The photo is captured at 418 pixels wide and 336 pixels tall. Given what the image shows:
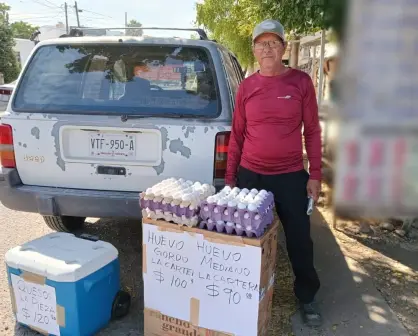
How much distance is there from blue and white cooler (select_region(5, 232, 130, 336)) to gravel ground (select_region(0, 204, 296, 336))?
0.53 feet

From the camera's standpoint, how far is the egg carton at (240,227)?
2201 millimetres

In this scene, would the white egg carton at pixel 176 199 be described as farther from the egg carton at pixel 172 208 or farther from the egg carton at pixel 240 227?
the egg carton at pixel 240 227

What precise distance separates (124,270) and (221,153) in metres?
1.39

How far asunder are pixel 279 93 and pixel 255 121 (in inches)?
9.0

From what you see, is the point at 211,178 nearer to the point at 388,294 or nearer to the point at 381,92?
the point at 388,294

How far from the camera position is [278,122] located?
8.37 ft

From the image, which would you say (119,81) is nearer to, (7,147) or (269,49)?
(7,147)

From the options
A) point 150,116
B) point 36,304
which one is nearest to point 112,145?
point 150,116

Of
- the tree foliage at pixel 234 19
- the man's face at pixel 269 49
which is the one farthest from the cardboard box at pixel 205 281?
the tree foliage at pixel 234 19

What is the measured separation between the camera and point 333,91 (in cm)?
67

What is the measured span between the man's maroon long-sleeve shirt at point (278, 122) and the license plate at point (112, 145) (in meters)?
0.77

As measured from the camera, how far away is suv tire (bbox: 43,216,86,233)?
12.4 feet

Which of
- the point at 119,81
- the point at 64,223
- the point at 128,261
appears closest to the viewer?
the point at 119,81

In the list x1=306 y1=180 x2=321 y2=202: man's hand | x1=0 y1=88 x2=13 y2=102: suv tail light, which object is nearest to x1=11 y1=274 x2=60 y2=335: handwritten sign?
x1=306 y1=180 x2=321 y2=202: man's hand
